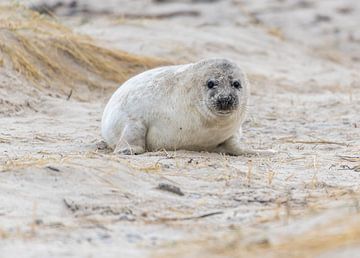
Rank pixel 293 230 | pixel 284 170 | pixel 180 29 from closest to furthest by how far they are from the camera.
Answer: pixel 293 230 → pixel 284 170 → pixel 180 29

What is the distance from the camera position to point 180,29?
48.6ft

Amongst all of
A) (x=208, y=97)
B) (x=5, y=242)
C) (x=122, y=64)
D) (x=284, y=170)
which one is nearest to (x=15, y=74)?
(x=122, y=64)

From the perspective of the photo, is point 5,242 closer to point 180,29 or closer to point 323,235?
point 323,235

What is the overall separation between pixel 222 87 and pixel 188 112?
333 millimetres

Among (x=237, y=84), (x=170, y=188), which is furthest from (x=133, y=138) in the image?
(x=170, y=188)

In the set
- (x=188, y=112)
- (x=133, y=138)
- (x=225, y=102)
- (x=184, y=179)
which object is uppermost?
(x=225, y=102)

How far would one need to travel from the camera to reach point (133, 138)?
734 centimetres

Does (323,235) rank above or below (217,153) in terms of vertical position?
above

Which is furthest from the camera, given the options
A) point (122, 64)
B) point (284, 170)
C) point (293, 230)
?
point (122, 64)

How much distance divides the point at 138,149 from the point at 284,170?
1188mm

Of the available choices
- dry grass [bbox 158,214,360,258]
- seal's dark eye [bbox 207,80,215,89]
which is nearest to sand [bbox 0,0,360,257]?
dry grass [bbox 158,214,360,258]

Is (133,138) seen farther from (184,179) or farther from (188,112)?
(184,179)

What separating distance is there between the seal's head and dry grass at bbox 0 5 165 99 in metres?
3.42

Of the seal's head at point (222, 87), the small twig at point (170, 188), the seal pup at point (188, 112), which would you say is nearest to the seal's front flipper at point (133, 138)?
the seal pup at point (188, 112)
